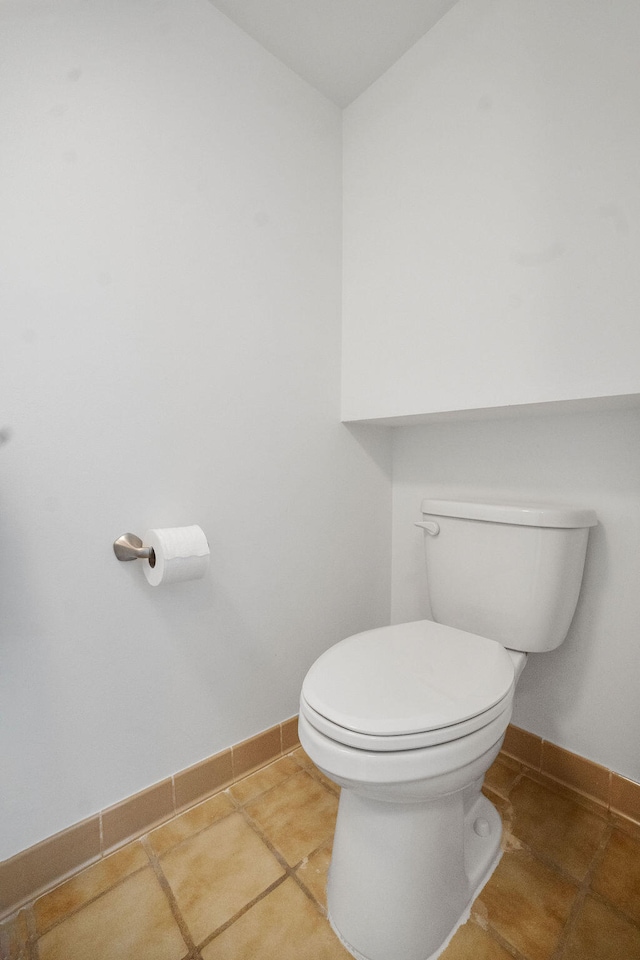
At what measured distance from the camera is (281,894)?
0.88 metres

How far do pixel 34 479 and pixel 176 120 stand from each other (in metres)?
0.89

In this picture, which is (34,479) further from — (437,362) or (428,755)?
(437,362)

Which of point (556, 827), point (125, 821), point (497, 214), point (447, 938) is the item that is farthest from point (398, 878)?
point (497, 214)

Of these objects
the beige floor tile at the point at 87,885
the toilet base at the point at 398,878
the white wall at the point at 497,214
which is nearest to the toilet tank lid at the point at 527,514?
the white wall at the point at 497,214

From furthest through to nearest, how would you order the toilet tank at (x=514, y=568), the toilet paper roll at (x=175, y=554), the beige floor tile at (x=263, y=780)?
the beige floor tile at (x=263, y=780)
the toilet tank at (x=514, y=568)
the toilet paper roll at (x=175, y=554)

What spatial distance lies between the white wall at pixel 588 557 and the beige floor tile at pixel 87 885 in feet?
3.45

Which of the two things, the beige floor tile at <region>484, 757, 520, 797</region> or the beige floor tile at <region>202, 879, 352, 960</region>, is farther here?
the beige floor tile at <region>484, 757, 520, 797</region>

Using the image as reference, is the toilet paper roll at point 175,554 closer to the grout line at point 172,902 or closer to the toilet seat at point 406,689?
the toilet seat at point 406,689

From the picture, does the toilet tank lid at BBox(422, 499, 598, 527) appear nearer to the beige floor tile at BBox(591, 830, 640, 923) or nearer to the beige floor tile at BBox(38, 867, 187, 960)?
the beige floor tile at BBox(591, 830, 640, 923)

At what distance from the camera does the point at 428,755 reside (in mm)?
694

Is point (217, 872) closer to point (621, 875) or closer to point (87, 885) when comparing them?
point (87, 885)

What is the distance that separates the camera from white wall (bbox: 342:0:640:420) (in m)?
0.85

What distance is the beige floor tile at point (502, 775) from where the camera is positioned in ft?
3.79

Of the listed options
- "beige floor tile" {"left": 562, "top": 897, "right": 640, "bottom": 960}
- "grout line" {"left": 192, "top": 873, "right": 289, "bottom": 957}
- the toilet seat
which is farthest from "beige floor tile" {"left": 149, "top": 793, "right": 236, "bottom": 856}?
"beige floor tile" {"left": 562, "top": 897, "right": 640, "bottom": 960}
